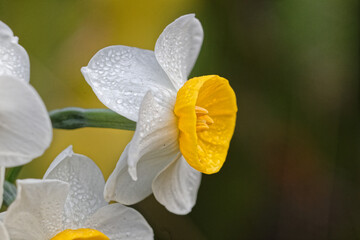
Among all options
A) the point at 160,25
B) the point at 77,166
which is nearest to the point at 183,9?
the point at 160,25

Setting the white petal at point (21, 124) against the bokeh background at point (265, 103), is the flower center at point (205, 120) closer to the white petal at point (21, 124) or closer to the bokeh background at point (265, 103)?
the white petal at point (21, 124)

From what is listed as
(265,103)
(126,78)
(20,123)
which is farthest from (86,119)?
(265,103)

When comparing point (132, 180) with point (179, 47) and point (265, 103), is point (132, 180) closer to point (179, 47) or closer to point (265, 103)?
point (179, 47)

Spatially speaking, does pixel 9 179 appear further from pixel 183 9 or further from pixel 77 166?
pixel 183 9

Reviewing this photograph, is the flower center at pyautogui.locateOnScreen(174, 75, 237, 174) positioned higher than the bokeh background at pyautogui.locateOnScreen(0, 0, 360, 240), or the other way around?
the flower center at pyautogui.locateOnScreen(174, 75, 237, 174)

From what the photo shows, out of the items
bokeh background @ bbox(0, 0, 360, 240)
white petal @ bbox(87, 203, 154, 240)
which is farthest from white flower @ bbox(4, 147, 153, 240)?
bokeh background @ bbox(0, 0, 360, 240)

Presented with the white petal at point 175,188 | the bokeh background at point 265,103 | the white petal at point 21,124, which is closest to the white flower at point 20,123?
the white petal at point 21,124

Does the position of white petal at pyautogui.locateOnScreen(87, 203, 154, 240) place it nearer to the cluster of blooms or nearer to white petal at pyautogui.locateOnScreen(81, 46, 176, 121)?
the cluster of blooms
